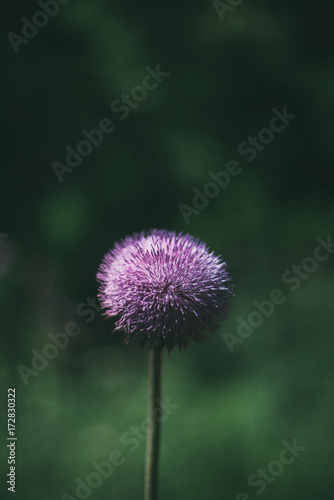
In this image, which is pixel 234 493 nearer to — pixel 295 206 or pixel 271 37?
pixel 295 206

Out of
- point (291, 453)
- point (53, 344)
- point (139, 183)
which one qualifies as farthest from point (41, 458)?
point (139, 183)

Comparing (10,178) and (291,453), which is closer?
(291,453)

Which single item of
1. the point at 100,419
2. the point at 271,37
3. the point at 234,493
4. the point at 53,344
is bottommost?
the point at 234,493

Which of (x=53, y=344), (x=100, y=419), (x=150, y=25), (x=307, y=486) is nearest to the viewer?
(x=307, y=486)
